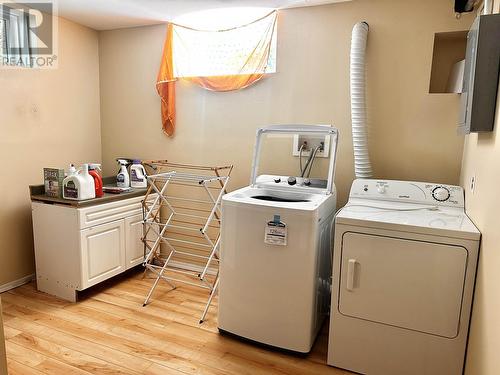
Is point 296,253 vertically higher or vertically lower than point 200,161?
lower

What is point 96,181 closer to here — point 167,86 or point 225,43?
point 167,86

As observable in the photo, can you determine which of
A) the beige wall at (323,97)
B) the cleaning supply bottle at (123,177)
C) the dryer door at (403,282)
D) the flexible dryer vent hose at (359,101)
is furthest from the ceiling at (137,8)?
the dryer door at (403,282)

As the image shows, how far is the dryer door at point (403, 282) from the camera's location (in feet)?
5.50

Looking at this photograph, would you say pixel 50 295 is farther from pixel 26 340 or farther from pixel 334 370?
pixel 334 370

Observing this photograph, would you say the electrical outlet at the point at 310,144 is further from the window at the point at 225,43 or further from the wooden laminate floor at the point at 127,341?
the wooden laminate floor at the point at 127,341

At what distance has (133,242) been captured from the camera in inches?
120

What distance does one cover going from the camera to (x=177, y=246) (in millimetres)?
3277

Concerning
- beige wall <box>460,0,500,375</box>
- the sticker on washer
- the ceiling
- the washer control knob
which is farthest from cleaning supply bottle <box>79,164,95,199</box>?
beige wall <box>460,0,500,375</box>

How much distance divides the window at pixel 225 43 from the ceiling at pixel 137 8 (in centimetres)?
14

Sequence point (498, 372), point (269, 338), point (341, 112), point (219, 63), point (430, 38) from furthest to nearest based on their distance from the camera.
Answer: point (219, 63), point (341, 112), point (430, 38), point (269, 338), point (498, 372)

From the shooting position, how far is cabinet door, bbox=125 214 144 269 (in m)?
2.96

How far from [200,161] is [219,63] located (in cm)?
84

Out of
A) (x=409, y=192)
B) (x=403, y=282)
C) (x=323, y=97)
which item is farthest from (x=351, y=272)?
(x=323, y=97)

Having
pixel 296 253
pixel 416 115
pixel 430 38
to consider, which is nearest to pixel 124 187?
pixel 296 253
